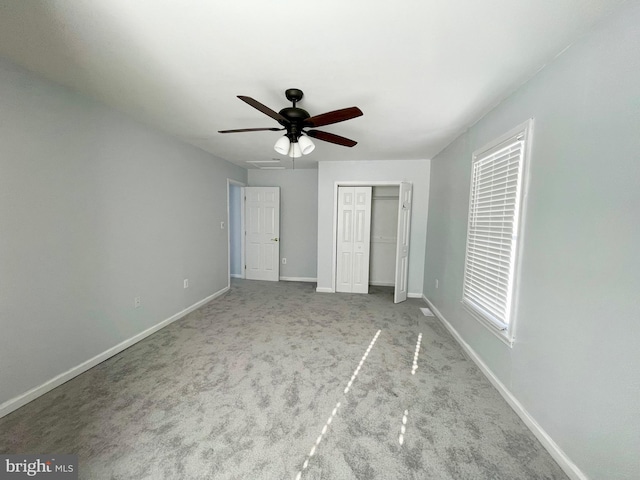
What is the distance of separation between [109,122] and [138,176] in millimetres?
544

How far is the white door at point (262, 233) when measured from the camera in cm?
504

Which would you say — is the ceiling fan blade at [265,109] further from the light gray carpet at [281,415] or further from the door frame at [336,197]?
the door frame at [336,197]

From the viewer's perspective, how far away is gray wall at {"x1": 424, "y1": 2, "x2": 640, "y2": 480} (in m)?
1.05

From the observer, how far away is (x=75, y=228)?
6.58 feet

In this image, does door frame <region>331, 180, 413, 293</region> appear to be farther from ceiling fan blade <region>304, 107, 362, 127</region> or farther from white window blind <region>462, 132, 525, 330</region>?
ceiling fan blade <region>304, 107, 362, 127</region>

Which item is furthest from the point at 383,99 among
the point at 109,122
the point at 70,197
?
the point at 70,197

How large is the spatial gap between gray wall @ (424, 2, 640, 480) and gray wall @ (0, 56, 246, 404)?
11.7ft

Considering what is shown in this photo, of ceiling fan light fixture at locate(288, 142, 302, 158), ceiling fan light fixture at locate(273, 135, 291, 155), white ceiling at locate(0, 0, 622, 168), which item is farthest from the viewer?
ceiling fan light fixture at locate(288, 142, 302, 158)

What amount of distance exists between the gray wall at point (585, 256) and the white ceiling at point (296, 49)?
23 cm

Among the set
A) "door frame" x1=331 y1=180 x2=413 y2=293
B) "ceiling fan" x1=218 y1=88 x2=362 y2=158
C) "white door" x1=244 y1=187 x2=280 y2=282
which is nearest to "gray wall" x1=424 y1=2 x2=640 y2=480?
"ceiling fan" x1=218 y1=88 x2=362 y2=158

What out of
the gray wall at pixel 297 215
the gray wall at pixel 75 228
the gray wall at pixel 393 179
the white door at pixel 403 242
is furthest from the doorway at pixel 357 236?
the gray wall at pixel 75 228

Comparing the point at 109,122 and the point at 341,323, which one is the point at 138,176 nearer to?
the point at 109,122

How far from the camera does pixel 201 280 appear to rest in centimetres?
375

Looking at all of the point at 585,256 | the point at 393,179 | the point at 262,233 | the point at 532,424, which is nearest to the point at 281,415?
the point at 532,424
